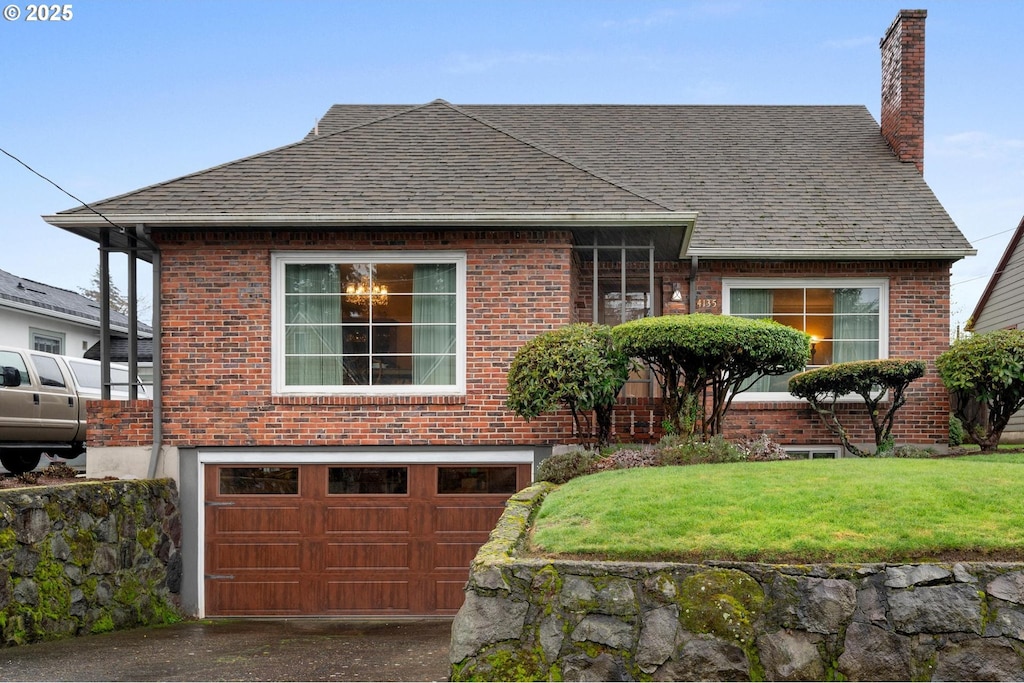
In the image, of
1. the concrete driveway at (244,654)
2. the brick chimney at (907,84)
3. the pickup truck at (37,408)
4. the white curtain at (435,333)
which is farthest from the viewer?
the brick chimney at (907,84)

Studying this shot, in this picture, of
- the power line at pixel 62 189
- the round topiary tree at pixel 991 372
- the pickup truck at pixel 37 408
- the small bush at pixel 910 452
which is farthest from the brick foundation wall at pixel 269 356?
the round topiary tree at pixel 991 372

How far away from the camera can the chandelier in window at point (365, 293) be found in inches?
438

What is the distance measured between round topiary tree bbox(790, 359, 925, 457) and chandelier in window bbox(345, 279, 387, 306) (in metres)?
5.46

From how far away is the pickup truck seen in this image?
12.3 metres

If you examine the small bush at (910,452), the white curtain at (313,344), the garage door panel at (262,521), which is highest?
the white curtain at (313,344)

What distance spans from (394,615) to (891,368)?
6.52m

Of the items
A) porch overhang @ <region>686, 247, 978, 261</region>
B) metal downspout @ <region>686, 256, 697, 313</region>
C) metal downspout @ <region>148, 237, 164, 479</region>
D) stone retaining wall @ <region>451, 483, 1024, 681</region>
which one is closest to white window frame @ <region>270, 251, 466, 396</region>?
metal downspout @ <region>148, 237, 164, 479</region>

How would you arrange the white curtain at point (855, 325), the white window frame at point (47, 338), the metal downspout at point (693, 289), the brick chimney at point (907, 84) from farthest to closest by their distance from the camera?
1. the white window frame at point (47, 338)
2. the brick chimney at point (907, 84)
3. the white curtain at point (855, 325)
4. the metal downspout at point (693, 289)

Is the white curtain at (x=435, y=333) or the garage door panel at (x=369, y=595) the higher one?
the white curtain at (x=435, y=333)

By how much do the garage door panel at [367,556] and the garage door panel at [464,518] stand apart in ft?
1.61

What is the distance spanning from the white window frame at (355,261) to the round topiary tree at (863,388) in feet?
14.8

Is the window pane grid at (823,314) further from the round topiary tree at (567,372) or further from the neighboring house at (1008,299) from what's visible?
the neighboring house at (1008,299)

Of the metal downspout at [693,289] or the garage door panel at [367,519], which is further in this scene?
the metal downspout at [693,289]

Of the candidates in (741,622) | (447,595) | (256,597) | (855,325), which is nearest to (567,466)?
(447,595)
